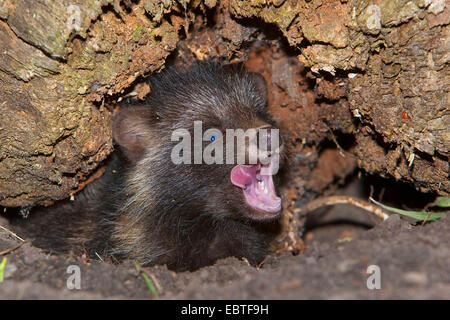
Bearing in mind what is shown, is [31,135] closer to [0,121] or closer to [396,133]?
[0,121]

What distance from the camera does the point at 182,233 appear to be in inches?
154

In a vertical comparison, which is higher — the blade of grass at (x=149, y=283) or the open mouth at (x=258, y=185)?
the open mouth at (x=258, y=185)

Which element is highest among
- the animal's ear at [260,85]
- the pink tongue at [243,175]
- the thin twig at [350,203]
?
the animal's ear at [260,85]

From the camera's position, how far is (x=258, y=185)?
12.5ft

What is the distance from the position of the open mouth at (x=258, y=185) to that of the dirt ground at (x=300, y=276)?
67 centimetres

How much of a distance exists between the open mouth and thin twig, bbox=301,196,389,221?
1.12 meters

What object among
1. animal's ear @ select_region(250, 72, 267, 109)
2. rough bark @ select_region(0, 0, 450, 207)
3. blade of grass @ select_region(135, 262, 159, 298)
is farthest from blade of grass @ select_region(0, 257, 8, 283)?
animal's ear @ select_region(250, 72, 267, 109)

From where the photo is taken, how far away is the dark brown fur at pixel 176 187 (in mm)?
3725

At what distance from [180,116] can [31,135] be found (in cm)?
122

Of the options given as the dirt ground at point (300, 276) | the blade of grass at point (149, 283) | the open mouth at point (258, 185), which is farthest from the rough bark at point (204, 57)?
the blade of grass at point (149, 283)

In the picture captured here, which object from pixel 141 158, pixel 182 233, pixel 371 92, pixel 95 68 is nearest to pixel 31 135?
pixel 95 68

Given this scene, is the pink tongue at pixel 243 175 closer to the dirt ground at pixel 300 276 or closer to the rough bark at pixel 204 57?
the dirt ground at pixel 300 276

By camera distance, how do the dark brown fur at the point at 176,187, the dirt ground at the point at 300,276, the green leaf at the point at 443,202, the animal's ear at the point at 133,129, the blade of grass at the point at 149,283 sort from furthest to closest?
the animal's ear at the point at 133,129 → the dark brown fur at the point at 176,187 → the green leaf at the point at 443,202 → the blade of grass at the point at 149,283 → the dirt ground at the point at 300,276

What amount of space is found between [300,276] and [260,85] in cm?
242
